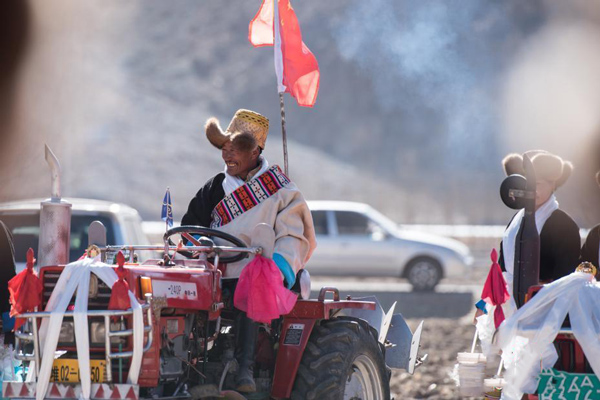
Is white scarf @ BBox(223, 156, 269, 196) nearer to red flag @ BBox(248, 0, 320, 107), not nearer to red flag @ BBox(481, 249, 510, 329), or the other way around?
red flag @ BBox(248, 0, 320, 107)

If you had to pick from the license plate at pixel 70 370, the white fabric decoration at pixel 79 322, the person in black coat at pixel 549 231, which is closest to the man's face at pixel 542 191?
the person in black coat at pixel 549 231

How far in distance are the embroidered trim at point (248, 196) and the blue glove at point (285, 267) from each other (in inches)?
18.5

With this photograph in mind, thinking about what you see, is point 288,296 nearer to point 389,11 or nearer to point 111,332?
point 111,332

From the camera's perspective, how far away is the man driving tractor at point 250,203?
6969 mm

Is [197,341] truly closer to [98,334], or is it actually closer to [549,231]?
[98,334]

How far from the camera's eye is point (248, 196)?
720cm

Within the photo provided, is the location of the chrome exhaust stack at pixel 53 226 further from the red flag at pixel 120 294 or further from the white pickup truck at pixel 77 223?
the white pickup truck at pixel 77 223

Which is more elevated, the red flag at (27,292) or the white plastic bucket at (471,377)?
the red flag at (27,292)

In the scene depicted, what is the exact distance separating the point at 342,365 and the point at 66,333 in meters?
1.76

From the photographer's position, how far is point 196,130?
65.2 meters

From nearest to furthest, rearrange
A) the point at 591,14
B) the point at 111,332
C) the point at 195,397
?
1. the point at 111,332
2. the point at 195,397
3. the point at 591,14

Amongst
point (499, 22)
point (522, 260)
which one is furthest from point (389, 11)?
point (522, 260)

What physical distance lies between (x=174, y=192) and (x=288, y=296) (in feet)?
159

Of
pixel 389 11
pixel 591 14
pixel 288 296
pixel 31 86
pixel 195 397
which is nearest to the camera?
pixel 195 397
